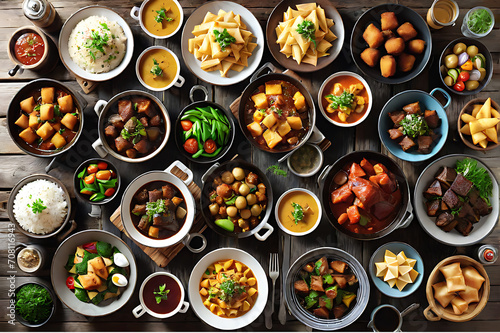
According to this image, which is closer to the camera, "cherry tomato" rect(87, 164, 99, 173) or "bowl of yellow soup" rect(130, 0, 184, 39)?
"cherry tomato" rect(87, 164, 99, 173)

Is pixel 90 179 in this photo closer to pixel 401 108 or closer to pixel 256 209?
pixel 256 209

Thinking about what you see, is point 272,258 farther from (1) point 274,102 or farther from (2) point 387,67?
(2) point 387,67

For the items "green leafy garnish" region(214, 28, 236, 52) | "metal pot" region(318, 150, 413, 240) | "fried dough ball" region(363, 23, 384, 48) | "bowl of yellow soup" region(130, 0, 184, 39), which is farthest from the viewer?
"bowl of yellow soup" region(130, 0, 184, 39)

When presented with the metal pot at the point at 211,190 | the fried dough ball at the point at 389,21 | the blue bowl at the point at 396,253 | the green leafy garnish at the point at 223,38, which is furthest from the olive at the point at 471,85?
the green leafy garnish at the point at 223,38

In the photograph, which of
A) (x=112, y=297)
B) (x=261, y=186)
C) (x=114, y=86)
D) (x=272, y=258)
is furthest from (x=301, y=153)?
(x=112, y=297)

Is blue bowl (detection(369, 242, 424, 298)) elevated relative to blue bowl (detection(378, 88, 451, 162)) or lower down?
lower down

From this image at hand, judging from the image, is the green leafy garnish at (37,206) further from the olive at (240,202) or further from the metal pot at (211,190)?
the olive at (240,202)

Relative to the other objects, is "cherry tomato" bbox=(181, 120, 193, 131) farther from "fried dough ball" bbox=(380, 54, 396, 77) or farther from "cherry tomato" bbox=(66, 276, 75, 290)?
"fried dough ball" bbox=(380, 54, 396, 77)

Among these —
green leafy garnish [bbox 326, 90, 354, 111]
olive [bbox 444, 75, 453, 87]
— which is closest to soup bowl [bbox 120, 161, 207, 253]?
green leafy garnish [bbox 326, 90, 354, 111]
